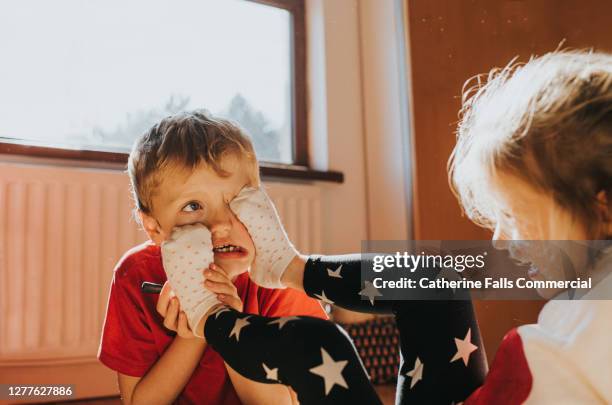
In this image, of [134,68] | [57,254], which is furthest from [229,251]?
[134,68]

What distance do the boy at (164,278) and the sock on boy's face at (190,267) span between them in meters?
0.03

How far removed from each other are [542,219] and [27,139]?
1367 mm

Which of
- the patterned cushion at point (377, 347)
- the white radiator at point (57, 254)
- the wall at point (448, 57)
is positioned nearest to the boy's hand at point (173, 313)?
the white radiator at point (57, 254)

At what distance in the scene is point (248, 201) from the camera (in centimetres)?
76

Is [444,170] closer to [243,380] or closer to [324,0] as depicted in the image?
[324,0]

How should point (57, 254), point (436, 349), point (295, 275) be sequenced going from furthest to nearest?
point (57, 254)
point (295, 275)
point (436, 349)

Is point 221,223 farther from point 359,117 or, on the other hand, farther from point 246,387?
point 359,117

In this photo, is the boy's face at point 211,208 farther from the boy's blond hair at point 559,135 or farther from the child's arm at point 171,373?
the boy's blond hair at point 559,135

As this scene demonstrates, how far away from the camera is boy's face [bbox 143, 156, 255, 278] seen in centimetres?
76

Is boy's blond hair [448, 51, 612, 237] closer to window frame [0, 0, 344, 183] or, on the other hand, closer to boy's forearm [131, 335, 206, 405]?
boy's forearm [131, 335, 206, 405]

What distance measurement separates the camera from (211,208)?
30.3 inches

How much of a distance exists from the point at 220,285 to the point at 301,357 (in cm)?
20

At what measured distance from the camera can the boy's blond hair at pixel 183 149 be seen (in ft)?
2.54

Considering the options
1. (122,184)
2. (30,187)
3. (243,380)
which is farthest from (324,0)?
(243,380)
